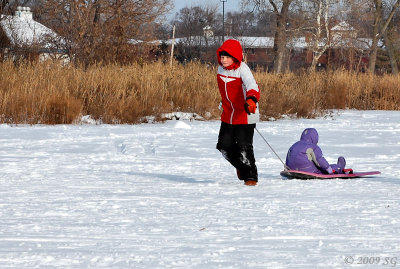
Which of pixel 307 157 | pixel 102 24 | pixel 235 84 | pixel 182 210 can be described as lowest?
pixel 182 210

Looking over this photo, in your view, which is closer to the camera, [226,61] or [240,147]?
[226,61]

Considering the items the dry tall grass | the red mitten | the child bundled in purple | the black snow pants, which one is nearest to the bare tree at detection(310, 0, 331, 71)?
the dry tall grass

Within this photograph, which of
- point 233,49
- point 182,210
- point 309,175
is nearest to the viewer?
point 182,210

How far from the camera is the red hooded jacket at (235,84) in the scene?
7.26 m

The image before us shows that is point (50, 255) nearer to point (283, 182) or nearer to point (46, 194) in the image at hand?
point (46, 194)

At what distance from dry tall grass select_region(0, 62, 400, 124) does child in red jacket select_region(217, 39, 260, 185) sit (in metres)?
7.99

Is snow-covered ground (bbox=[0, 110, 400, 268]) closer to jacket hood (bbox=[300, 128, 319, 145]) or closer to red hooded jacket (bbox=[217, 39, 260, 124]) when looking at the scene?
jacket hood (bbox=[300, 128, 319, 145])

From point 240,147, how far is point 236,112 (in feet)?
1.12

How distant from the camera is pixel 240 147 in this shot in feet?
24.3

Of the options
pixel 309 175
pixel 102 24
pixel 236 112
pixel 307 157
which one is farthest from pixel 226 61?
pixel 102 24

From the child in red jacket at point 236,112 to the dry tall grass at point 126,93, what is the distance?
7.99m

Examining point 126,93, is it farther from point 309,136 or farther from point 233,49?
point 233,49

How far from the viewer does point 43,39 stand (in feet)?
88.9

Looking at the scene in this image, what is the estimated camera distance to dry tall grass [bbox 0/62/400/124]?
48.8ft
